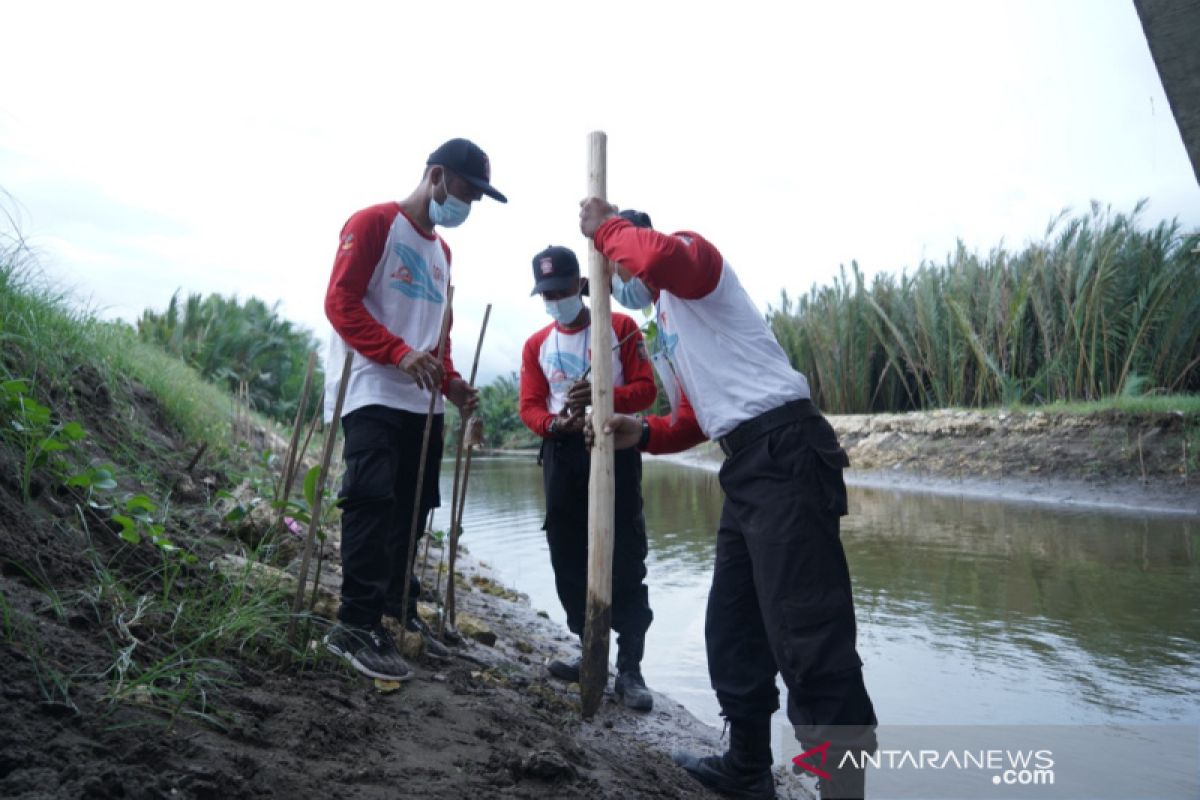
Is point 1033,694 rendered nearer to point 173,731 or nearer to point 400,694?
point 400,694

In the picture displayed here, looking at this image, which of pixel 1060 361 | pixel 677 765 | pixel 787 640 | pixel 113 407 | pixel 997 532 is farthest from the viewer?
pixel 1060 361

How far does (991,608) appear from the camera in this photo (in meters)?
4.61

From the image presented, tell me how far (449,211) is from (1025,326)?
1184 centimetres

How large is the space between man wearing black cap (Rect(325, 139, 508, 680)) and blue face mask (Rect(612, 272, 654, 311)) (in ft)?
2.10

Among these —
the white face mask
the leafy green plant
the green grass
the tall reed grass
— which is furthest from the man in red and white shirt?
the tall reed grass

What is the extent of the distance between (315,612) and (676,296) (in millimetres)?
1643

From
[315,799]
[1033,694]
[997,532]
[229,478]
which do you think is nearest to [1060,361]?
[997,532]

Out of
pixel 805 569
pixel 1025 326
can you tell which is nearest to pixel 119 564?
pixel 805 569

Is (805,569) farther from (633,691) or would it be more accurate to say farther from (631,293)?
(633,691)

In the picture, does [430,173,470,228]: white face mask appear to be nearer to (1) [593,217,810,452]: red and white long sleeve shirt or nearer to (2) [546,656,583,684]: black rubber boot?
(1) [593,217,810,452]: red and white long sleeve shirt

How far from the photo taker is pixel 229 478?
5004 mm

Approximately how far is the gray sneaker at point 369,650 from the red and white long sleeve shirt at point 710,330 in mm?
1244

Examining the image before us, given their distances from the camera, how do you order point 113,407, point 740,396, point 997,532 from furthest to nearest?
point 997,532
point 113,407
point 740,396

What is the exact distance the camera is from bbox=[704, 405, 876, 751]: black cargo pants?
6.84ft
